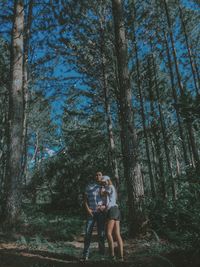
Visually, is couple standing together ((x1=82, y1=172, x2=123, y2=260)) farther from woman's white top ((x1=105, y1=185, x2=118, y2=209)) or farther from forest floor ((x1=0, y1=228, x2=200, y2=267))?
forest floor ((x1=0, y1=228, x2=200, y2=267))

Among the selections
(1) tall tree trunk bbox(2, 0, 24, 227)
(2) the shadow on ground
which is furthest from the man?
(1) tall tree trunk bbox(2, 0, 24, 227)

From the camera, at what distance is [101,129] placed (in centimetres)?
1955

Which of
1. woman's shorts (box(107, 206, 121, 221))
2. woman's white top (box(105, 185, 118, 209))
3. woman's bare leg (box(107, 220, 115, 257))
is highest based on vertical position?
woman's white top (box(105, 185, 118, 209))

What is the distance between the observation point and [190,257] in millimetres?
6121

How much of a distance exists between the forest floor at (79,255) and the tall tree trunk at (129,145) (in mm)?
672

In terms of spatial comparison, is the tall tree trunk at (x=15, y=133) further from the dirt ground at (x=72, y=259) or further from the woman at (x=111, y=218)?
the woman at (x=111, y=218)

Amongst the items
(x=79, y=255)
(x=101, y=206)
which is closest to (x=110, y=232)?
(x=101, y=206)

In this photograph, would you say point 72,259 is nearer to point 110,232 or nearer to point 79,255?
point 79,255

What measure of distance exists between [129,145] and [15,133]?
3.42 m

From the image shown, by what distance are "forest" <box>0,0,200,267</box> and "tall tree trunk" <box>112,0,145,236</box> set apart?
0.09 ft

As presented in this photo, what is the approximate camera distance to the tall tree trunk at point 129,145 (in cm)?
966

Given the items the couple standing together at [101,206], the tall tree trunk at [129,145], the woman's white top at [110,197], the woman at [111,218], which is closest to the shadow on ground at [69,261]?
the woman at [111,218]

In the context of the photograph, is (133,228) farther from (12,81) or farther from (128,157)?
(12,81)

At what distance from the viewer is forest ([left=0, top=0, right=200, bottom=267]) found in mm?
6966
